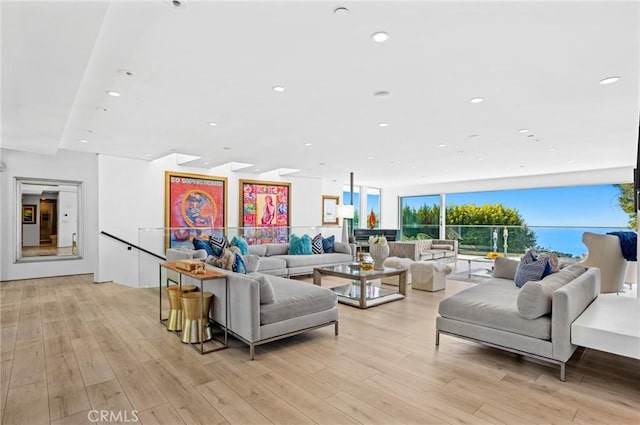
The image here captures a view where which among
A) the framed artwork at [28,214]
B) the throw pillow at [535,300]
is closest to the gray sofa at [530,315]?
the throw pillow at [535,300]

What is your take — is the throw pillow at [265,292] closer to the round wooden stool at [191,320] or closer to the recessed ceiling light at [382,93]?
the round wooden stool at [191,320]

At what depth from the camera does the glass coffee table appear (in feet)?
15.4

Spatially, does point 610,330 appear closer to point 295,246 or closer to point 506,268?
point 506,268

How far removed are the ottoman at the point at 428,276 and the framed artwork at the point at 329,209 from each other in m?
5.13

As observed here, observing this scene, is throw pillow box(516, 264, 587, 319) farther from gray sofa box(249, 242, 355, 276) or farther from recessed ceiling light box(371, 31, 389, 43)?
gray sofa box(249, 242, 355, 276)

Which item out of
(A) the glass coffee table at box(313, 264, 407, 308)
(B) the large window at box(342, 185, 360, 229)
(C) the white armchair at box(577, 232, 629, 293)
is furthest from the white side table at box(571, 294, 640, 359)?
(B) the large window at box(342, 185, 360, 229)

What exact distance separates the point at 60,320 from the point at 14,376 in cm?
158

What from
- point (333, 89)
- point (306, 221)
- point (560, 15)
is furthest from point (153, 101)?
point (306, 221)

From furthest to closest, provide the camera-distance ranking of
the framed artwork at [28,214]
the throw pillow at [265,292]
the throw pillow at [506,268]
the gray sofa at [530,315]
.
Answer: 1. the framed artwork at [28,214]
2. the throw pillow at [506,268]
3. the throw pillow at [265,292]
4. the gray sofa at [530,315]

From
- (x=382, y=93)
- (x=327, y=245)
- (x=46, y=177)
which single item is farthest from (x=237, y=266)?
(x=46, y=177)

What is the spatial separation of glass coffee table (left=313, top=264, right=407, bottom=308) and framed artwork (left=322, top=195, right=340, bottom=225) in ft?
17.5

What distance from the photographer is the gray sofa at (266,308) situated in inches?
118

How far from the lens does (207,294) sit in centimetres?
356

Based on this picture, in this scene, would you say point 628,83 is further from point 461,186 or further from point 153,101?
point 461,186
